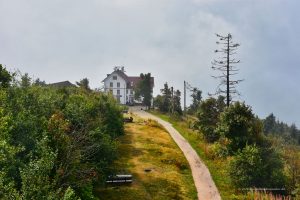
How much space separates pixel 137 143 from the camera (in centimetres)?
5453

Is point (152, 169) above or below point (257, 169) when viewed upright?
below

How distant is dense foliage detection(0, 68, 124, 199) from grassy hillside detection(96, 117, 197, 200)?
3293mm

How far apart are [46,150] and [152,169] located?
24.9m

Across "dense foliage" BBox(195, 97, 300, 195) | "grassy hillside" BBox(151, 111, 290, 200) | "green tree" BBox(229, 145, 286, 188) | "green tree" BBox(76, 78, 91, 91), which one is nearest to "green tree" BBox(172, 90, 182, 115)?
"green tree" BBox(76, 78, 91, 91)

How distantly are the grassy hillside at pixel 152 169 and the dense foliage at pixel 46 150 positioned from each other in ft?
10.8

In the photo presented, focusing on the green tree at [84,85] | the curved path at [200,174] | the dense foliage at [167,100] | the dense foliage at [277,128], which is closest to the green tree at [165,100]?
the dense foliage at [167,100]

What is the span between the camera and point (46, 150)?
1722 cm

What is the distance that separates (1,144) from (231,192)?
2220cm

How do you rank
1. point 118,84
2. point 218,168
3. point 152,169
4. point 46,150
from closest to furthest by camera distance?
point 46,150, point 152,169, point 218,168, point 118,84

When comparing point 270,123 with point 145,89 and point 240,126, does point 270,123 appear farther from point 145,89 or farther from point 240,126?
point 240,126

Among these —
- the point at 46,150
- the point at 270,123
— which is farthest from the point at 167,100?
the point at 46,150

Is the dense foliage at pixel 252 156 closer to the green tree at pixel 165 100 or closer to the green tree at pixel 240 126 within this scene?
the green tree at pixel 240 126

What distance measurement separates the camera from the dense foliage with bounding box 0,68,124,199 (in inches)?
600

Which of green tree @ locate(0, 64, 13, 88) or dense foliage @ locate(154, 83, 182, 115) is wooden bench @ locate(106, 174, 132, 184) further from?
dense foliage @ locate(154, 83, 182, 115)
